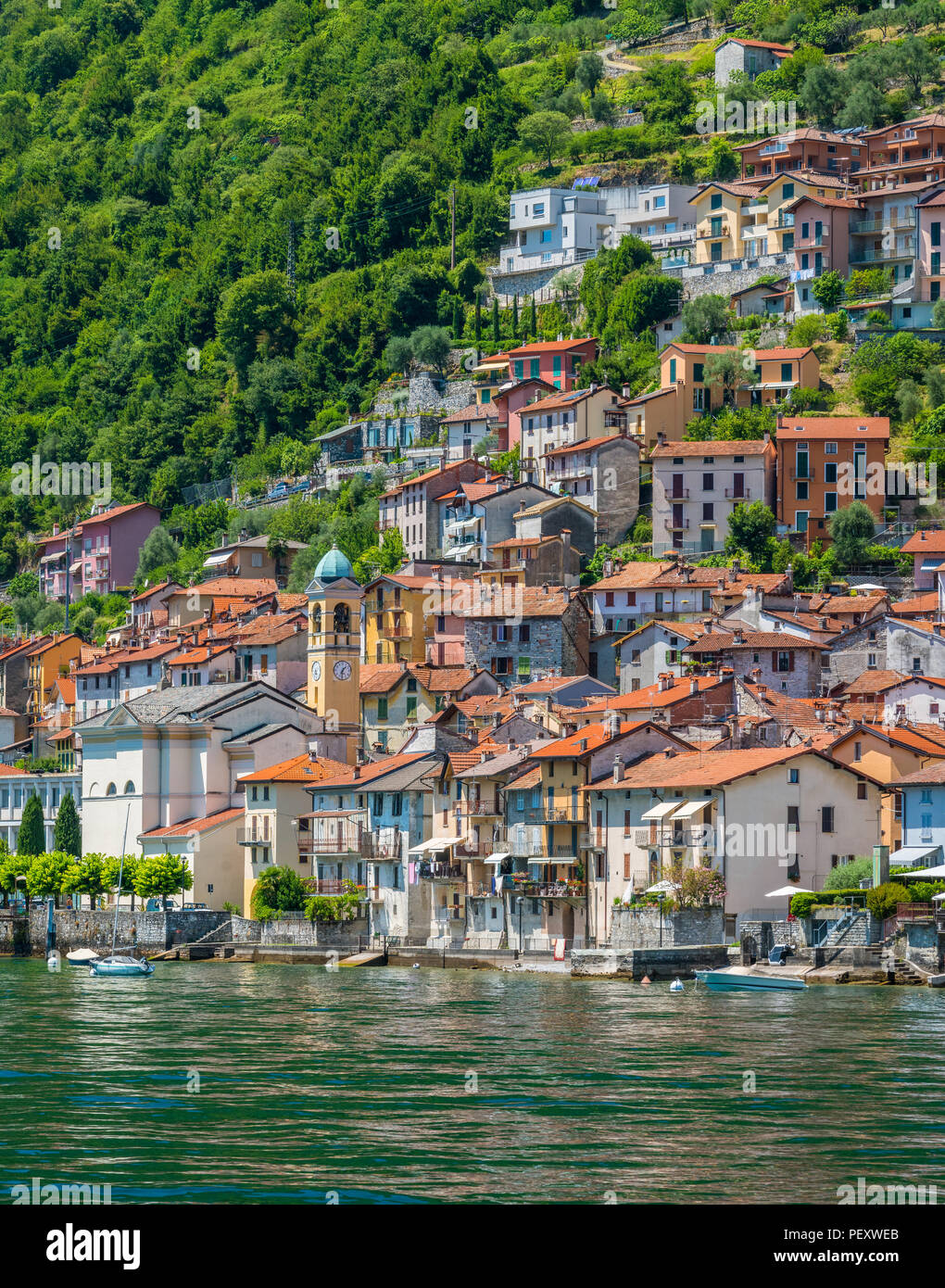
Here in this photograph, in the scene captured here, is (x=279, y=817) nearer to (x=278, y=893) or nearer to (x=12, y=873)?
(x=278, y=893)

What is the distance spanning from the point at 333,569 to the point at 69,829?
1730 centimetres

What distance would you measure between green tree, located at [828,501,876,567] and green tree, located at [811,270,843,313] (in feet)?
61.9

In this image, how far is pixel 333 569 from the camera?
106000 millimetres

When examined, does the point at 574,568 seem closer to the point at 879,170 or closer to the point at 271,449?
the point at 879,170

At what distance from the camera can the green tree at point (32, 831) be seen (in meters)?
110

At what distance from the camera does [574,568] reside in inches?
4437

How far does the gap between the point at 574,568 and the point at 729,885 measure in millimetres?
44532

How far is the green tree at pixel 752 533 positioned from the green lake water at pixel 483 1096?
164 ft

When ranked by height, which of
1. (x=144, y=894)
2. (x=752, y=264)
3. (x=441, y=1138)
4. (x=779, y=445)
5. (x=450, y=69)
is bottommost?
(x=144, y=894)

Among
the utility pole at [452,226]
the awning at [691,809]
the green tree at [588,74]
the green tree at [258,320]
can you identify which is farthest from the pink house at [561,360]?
the awning at [691,809]

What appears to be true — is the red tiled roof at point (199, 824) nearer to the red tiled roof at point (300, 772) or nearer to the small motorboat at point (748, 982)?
the red tiled roof at point (300, 772)

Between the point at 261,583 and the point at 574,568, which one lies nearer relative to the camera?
the point at 574,568

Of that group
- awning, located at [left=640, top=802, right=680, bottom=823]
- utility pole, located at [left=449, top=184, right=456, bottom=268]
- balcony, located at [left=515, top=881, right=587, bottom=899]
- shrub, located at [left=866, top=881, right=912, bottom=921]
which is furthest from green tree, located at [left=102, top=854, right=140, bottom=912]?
utility pole, located at [left=449, top=184, right=456, bottom=268]
